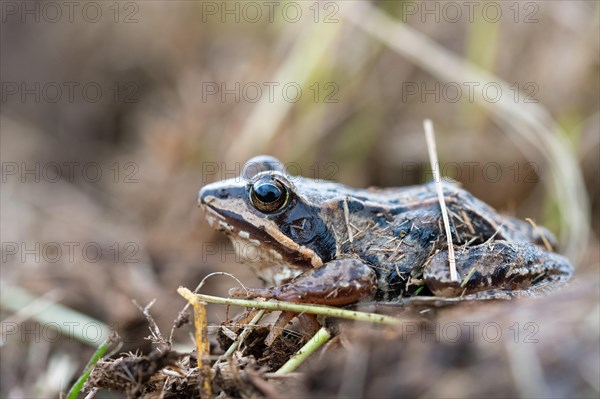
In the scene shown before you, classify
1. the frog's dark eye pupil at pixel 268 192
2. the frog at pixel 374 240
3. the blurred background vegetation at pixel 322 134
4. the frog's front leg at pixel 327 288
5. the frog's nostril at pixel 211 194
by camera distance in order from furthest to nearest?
1. the blurred background vegetation at pixel 322 134
2. the frog's nostril at pixel 211 194
3. the frog's dark eye pupil at pixel 268 192
4. the frog at pixel 374 240
5. the frog's front leg at pixel 327 288

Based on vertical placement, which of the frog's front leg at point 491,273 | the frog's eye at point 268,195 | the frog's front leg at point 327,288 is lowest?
the frog's front leg at point 327,288

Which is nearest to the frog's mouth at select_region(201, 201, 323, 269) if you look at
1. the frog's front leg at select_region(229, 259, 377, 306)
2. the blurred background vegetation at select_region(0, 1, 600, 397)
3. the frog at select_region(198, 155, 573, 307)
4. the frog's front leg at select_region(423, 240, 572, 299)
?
the frog at select_region(198, 155, 573, 307)

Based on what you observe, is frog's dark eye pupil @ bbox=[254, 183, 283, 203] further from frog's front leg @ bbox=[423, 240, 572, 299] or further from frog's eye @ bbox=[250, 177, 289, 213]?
frog's front leg @ bbox=[423, 240, 572, 299]

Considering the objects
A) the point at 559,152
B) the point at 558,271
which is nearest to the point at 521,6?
the point at 559,152

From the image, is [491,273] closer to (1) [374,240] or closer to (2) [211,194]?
(1) [374,240]

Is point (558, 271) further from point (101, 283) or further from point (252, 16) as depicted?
point (252, 16)

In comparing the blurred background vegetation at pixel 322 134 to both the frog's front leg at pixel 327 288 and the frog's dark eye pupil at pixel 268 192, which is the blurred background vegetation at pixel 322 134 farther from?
the frog's front leg at pixel 327 288

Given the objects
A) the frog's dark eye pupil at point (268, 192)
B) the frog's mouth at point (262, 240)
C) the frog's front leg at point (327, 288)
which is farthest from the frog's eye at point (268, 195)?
the frog's front leg at point (327, 288)
